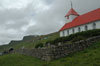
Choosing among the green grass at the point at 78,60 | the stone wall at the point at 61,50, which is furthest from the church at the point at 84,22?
the green grass at the point at 78,60

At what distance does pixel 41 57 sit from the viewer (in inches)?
629

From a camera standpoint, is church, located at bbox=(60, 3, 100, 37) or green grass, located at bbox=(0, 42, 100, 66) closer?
green grass, located at bbox=(0, 42, 100, 66)

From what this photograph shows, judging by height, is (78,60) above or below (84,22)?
below

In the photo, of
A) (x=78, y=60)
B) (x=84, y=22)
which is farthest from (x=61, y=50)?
(x=84, y=22)

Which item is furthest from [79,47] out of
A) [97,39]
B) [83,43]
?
[97,39]

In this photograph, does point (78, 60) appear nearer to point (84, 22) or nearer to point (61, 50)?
point (61, 50)

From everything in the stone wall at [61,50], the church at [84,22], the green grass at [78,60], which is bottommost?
the green grass at [78,60]

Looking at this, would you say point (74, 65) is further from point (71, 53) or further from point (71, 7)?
point (71, 7)

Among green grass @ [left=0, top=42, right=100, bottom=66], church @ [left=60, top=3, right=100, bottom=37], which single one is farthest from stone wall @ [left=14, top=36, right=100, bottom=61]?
church @ [left=60, top=3, right=100, bottom=37]

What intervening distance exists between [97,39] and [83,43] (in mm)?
2685

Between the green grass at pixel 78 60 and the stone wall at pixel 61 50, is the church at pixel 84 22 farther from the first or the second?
the green grass at pixel 78 60

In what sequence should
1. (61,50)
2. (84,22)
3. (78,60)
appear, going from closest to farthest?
(78,60) → (61,50) → (84,22)

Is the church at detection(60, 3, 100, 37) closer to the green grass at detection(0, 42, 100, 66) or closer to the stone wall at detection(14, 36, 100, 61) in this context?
the stone wall at detection(14, 36, 100, 61)

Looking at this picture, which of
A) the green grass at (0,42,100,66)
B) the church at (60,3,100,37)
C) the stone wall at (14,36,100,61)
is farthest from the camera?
the church at (60,3,100,37)
